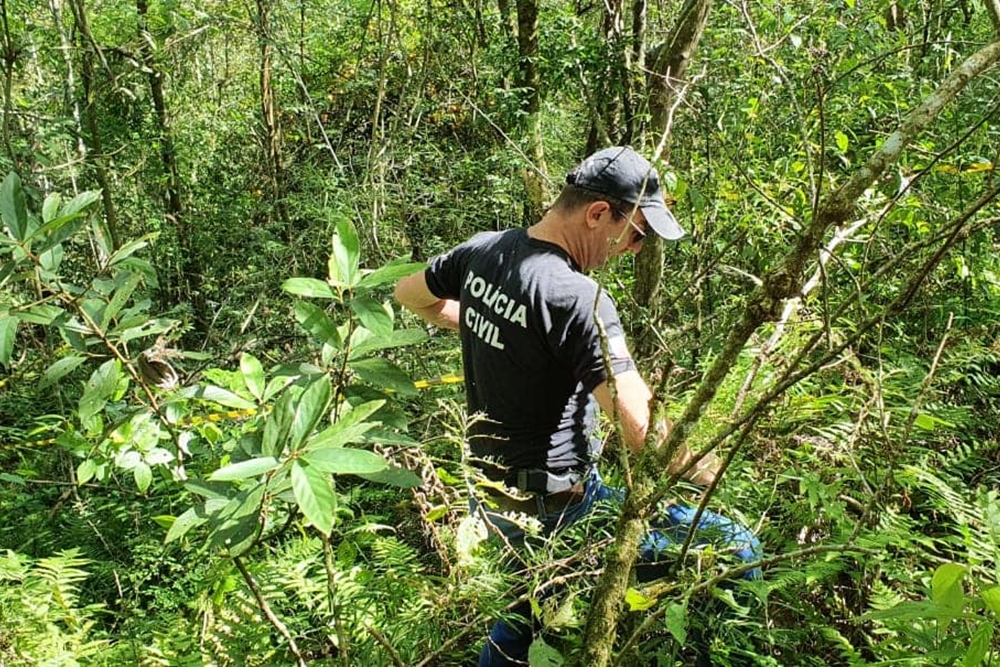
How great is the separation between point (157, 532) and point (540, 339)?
8.78ft

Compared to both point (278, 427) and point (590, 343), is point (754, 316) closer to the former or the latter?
point (278, 427)

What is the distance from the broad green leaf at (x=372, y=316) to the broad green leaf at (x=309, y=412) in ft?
0.44

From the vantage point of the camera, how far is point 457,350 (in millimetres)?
4980

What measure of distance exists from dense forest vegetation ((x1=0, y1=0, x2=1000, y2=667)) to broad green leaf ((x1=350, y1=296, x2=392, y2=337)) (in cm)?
1

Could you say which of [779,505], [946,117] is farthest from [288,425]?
[946,117]

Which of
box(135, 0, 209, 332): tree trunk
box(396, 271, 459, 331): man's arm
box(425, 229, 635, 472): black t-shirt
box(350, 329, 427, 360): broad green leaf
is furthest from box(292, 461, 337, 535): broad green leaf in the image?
box(135, 0, 209, 332): tree trunk

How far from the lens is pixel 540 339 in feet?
7.51

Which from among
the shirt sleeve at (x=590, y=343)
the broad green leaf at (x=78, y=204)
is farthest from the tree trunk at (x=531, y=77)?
the broad green leaf at (x=78, y=204)

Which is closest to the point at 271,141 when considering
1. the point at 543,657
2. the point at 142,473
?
the point at 142,473

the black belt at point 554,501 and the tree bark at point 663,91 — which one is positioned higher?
the tree bark at point 663,91

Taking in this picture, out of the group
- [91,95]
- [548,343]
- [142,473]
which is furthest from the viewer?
[91,95]

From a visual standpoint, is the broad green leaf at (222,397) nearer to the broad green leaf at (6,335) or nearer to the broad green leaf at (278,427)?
the broad green leaf at (278,427)

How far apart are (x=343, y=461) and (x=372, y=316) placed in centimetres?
30

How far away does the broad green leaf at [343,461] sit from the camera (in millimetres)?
1095
